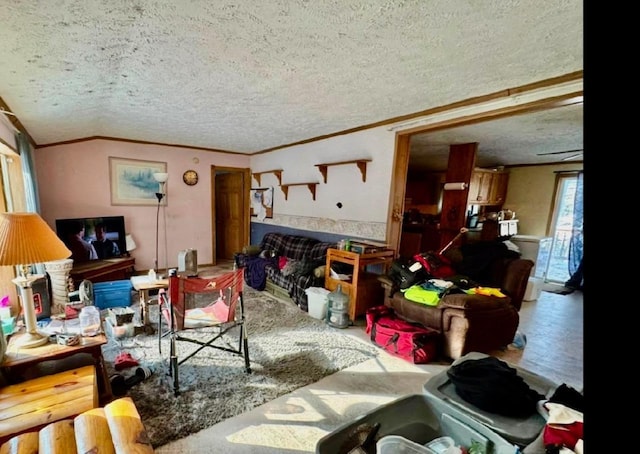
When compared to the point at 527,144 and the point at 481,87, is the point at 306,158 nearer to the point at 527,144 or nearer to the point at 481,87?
the point at 481,87

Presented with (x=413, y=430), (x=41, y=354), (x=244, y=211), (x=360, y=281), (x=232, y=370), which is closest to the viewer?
(x=413, y=430)

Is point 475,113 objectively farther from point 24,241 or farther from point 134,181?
point 134,181

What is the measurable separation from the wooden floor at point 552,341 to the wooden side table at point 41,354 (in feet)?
9.71

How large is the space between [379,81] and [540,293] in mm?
4420

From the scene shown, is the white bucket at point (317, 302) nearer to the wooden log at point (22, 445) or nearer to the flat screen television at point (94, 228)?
the wooden log at point (22, 445)

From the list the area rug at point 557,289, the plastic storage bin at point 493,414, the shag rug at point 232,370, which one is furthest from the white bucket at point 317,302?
the area rug at point 557,289

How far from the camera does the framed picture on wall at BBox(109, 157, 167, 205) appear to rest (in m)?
4.66

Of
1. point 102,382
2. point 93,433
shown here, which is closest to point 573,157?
point 93,433

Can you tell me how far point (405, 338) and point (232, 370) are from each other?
148cm

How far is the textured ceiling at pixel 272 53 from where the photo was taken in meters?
1.32

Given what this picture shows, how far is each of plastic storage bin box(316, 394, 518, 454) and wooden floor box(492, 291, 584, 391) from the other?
1.18 m

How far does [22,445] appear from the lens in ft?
3.68

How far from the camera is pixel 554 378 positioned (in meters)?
2.32

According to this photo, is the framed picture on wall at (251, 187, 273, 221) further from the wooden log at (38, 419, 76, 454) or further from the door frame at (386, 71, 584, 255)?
the wooden log at (38, 419, 76, 454)
